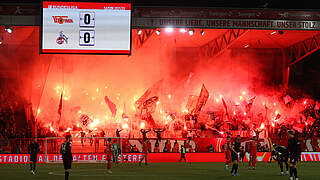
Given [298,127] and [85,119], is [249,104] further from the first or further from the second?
[85,119]

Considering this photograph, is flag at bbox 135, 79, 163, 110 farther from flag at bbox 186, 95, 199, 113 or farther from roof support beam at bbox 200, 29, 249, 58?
roof support beam at bbox 200, 29, 249, 58

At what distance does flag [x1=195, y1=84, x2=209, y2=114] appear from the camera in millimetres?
43219

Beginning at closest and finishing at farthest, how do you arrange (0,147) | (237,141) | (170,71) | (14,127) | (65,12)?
1. (237,141)
2. (65,12)
3. (0,147)
4. (14,127)
5. (170,71)

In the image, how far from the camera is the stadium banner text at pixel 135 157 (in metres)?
31.8

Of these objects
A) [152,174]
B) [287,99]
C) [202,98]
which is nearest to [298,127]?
[287,99]

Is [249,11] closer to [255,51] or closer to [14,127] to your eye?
[255,51]

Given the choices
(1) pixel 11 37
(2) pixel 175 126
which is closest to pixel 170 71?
(2) pixel 175 126

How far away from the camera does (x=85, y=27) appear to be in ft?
85.7

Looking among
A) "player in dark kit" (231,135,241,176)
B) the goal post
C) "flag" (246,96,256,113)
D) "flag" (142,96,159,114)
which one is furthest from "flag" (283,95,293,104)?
"player in dark kit" (231,135,241,176)

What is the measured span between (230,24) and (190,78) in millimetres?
15885

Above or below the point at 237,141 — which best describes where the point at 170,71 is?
above

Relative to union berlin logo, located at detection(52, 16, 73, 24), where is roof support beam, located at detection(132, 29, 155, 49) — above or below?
above

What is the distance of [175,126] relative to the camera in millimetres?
42156

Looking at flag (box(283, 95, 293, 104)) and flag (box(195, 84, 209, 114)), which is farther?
flag (box(283, 95, 293, 104))
